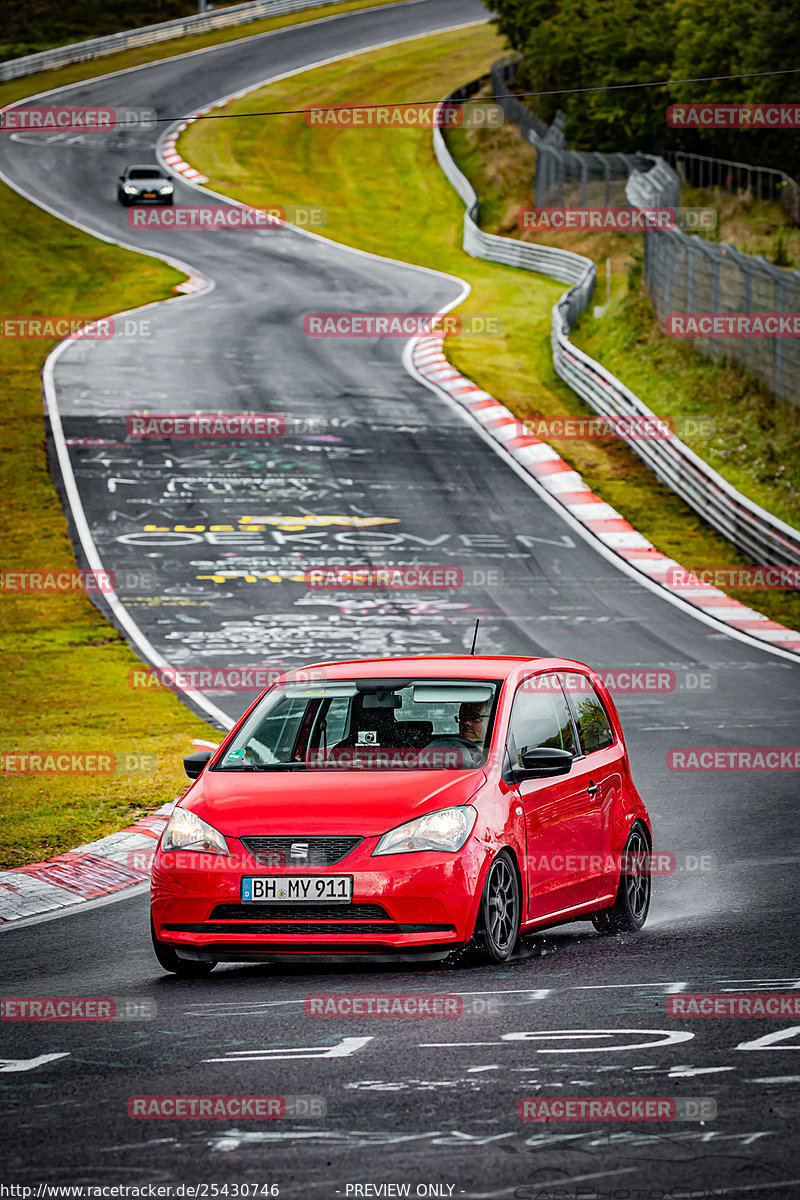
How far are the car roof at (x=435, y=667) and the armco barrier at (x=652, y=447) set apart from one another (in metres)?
16.2

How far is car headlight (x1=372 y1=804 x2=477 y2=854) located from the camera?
7988 millimetres

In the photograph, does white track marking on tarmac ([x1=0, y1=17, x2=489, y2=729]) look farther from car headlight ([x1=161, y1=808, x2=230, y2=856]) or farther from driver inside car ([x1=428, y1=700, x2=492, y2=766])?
driver inside car ([x1=428, y1=700, x2=492, y2=766])

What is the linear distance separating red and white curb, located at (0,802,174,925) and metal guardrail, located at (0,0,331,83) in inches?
3047

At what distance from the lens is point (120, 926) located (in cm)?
974

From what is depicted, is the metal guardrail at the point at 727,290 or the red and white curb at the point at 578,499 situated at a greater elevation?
the metal guardrail at the point at 727,290

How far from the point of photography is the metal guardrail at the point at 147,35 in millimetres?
83775

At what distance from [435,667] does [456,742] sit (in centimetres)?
65

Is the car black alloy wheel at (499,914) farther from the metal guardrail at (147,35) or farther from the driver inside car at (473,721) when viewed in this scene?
the metal guardrail at (147,35)

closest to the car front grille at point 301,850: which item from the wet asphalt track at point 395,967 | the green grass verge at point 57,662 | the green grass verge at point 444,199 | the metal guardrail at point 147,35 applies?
the wet asphalt track at point 395,967

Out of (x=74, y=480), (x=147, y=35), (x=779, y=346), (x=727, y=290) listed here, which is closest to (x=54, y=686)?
(x=74, y=480)

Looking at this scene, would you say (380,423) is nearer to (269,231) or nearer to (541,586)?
(541,586)

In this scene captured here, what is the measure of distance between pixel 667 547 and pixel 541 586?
3.75 metres

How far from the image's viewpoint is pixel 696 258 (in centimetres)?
3506

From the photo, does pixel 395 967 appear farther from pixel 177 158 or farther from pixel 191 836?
pixel 177 158
